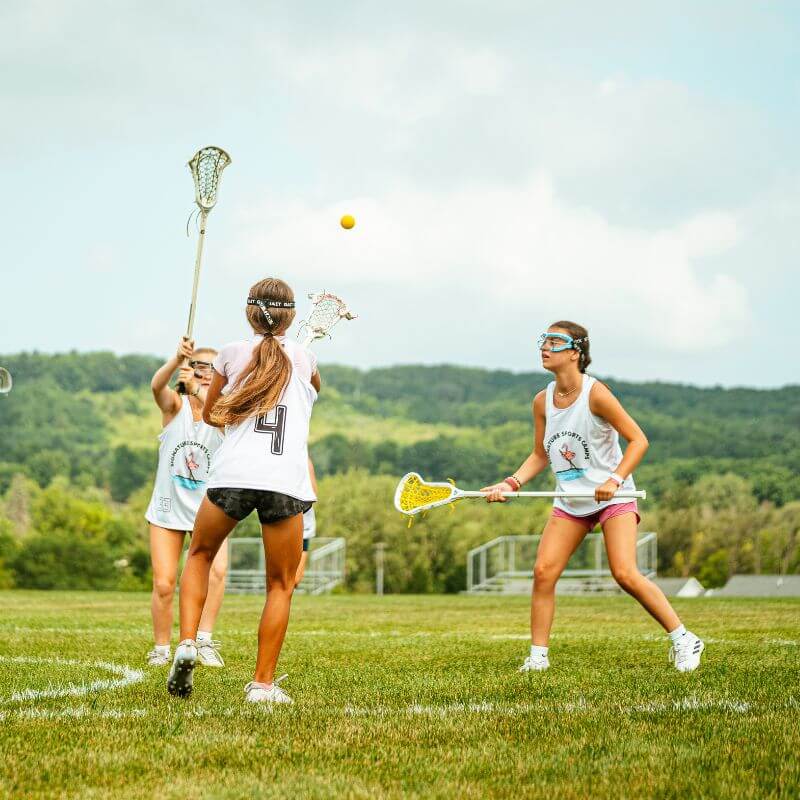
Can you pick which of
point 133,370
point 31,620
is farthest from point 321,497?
point 31,620

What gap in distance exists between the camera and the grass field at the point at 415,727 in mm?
4027

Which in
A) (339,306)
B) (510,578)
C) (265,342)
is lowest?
(510,578)

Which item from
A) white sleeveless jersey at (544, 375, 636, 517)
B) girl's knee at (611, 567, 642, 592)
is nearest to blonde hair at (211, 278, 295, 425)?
white sleeveless jersey at (544, 375, 636, 517)

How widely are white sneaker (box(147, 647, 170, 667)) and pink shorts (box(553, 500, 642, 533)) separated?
9.32 feet

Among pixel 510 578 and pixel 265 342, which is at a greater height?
pixel 265 342

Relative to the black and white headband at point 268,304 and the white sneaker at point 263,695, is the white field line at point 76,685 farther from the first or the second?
the black and white headband at point 268,304

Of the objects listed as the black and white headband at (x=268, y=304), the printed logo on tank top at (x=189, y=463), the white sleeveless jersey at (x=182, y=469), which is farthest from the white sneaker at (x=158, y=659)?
the black and white headband at (x=268, y=304)

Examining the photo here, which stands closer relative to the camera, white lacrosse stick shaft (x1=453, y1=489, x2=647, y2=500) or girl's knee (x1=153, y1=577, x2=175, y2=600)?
white lacrosse stick shaft (x1=453, y1=489, x2=647, y2=500)

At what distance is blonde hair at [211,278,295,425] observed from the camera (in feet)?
19.1

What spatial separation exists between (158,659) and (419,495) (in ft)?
6.99

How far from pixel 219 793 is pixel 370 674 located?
11.8 feet

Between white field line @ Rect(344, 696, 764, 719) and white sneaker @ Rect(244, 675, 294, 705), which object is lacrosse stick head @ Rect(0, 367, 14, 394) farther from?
white field line @ Rect(344, 696, 764, 719)

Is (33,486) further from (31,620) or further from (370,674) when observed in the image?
(370,674)

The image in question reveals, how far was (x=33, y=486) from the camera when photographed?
107 meters
